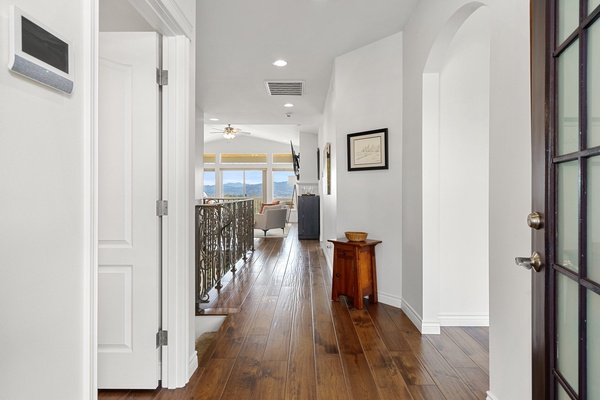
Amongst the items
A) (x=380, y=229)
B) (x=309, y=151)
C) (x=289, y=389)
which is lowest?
(x=289, y=389)

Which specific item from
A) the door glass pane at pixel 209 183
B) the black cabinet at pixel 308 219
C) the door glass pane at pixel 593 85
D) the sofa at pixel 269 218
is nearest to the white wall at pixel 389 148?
the door glass pane at pixel 593 85

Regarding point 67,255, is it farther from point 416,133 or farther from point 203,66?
point 203,66

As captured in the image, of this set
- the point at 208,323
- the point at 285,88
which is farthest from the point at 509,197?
the point at 285,88

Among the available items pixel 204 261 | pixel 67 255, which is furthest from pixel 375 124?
pixel 67 255

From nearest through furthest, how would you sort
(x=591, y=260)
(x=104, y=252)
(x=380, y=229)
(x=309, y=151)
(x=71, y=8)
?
A: 1. (x=591, y=260)
2. (x=71, y=8)
3. (x=104, y=252)
4. (x=380, y=229)
5. (x=309, y=151)

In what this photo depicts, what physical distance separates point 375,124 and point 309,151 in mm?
6583

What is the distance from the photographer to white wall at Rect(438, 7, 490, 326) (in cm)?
272

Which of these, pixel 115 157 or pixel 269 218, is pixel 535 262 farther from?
pixel 269 218

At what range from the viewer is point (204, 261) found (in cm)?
349

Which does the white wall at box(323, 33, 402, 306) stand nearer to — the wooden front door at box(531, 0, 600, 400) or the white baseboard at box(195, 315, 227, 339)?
the white baseboard at box(195, 315, 227, 339)

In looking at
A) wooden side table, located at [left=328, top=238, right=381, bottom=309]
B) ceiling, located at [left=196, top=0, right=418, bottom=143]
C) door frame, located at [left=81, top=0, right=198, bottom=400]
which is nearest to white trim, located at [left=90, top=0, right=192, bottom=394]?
door frame, located at [left=81, top=0, right=198, bottom=400]

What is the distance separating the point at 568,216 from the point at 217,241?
3579 mm

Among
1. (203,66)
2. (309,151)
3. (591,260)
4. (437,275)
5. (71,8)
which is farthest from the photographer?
(309,151)

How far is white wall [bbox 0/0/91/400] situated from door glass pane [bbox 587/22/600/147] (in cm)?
133
